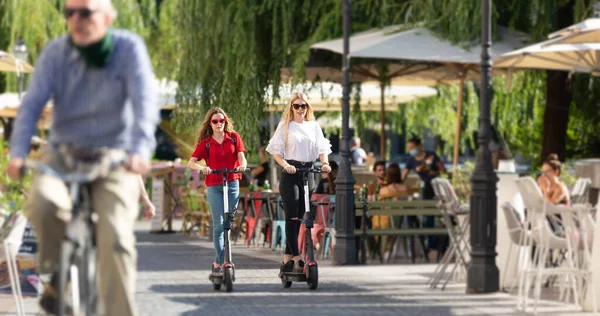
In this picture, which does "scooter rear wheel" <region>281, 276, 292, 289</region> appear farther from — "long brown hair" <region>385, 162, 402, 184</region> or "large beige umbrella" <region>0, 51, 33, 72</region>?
"long brown hair" <region>385, 162, 402, 184</region>

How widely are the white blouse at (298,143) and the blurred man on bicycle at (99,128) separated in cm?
646

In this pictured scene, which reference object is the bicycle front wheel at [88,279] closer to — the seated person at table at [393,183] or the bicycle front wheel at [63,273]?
the bicycle front wheel at [63,273]

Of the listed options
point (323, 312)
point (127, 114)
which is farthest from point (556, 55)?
point (127, 114)

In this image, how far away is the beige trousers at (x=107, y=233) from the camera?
279 inches

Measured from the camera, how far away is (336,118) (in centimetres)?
3569

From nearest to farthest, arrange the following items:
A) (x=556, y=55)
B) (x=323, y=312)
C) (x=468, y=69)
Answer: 1. (x=323, y=312)
2. (x=556, y=55)
3. (x=468, y=69)

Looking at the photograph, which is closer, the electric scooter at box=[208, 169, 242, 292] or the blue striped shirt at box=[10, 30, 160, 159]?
the blue striped shirt at box=[10, 30, 160, 159]

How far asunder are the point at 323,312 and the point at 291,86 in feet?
29.4

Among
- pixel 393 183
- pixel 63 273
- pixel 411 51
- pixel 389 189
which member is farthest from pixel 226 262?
pixel 63 273

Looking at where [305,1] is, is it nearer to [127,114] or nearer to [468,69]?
[468,69]

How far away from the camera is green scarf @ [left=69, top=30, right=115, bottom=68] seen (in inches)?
280

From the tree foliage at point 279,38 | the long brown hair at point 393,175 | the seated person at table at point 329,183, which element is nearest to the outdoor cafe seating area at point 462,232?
the long brown hair at point 393,175

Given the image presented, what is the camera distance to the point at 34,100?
7.18m

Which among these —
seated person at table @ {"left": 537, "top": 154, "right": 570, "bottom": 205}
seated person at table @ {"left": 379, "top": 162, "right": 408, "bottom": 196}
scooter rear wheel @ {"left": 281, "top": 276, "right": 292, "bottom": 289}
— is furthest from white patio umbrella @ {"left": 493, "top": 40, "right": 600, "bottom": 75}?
scooter rear wheel @ {"left": 281, "top": 276, "right": 292, "bottom": 289}
